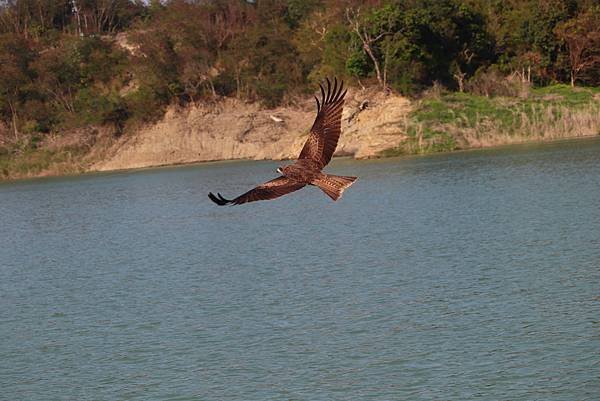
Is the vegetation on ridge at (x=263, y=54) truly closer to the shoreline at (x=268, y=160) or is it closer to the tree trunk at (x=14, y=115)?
the tree trunk at (x=14, y=115)

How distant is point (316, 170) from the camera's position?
37.1 feet

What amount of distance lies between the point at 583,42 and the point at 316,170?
4521cm

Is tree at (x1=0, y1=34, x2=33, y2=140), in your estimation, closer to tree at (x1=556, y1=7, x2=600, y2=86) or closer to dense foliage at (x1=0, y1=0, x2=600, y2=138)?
dense foliage at (x1=0, y1=0, x2=600, y2=138)

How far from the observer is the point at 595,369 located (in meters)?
13.4

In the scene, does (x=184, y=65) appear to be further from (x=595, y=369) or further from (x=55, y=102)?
(x=595, y=369)

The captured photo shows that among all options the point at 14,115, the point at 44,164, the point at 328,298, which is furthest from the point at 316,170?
the point at 14,115

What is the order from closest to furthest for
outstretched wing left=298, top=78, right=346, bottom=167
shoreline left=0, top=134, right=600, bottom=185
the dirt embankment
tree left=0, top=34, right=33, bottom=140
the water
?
outstretched wing left=298, top=78, right=346, bottom=167 < the water < shoreline left=0, top=134, right=600, bottom=185 < the dirt embankment < tree left=0, top=34, right=33, bottom=140

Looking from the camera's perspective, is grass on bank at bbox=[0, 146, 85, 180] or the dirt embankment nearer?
the dirt embankment

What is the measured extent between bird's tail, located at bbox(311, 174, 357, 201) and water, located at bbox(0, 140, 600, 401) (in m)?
3.73

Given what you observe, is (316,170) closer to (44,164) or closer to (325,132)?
(325,132)

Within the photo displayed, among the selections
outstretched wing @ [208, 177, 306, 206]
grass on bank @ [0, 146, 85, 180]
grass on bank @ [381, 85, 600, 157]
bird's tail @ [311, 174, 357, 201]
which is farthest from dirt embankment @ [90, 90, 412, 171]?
bird's tail @ [311, 174, 357, 201]

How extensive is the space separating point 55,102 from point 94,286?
5024 centimetres

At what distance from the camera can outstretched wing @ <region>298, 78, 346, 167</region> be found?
11.8 m

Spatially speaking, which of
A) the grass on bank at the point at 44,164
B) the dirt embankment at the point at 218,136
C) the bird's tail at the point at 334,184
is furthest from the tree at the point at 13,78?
the bird's tail at the point at 334,184
